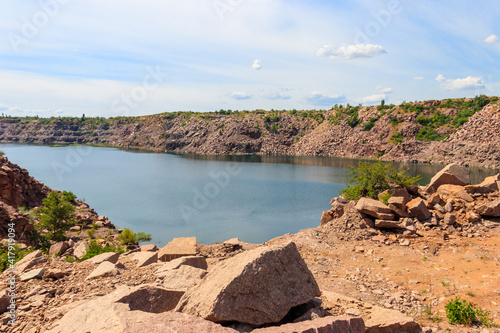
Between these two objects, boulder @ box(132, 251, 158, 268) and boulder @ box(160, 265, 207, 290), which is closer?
boulder @ box(160, 265, 207, 290)

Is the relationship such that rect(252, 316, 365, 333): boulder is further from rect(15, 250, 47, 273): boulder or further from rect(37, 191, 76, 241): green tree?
rect(37, 191, 76, 241): green tree

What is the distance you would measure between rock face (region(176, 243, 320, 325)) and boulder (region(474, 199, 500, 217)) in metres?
13.6

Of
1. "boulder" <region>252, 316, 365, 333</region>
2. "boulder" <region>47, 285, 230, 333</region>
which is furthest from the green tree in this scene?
"boulder" <region>252, 316, 365, 333</region>

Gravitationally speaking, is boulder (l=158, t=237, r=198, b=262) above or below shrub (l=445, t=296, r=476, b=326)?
below

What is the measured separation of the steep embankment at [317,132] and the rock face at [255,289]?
72284 millimetres

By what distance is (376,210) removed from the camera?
15.2 metres

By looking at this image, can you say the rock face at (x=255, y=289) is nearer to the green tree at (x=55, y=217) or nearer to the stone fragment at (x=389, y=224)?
the stone fragment at (x=389, y=224)

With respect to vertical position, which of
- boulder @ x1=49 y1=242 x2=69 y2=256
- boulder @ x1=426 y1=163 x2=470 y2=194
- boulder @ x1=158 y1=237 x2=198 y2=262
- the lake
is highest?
boulder @ x1=426 y1=163 x2=470 y2=194

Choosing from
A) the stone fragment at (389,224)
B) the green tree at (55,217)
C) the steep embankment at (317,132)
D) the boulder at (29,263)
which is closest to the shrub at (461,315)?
the stone fragment at (389,224)

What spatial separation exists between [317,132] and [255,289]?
3917 inches

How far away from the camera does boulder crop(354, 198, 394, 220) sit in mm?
15148

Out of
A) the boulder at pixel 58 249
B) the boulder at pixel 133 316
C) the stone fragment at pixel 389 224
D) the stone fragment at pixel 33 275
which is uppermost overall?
the boulder at pixel 133 316

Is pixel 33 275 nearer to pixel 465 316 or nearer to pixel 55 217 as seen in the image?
pixel 465 316

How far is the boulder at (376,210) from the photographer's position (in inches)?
596
